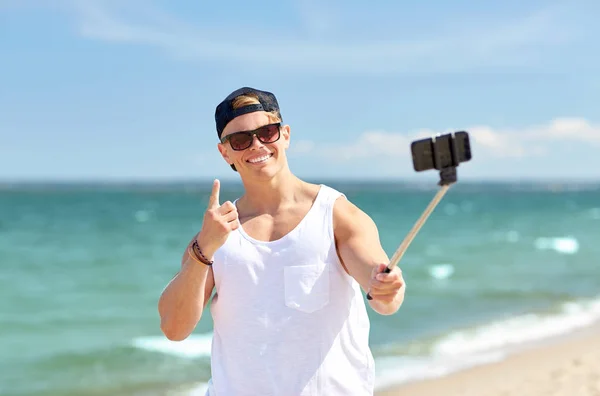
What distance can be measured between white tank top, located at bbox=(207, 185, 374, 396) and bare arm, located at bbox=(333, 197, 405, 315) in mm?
39

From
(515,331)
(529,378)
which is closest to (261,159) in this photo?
(529,378)

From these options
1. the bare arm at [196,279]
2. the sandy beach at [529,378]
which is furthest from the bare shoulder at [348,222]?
the sandy beach at [529,378]

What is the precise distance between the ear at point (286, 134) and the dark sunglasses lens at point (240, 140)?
14cm

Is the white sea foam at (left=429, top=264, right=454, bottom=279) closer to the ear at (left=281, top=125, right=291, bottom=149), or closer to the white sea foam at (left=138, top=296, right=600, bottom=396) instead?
the white sea foam at (left=138, top=296, right=600, bottom=396)

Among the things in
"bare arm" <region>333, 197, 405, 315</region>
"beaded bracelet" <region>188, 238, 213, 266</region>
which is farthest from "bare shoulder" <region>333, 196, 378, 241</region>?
"beaded bracelet" <region>188, 238, 213, 266</region>

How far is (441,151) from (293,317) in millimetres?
792

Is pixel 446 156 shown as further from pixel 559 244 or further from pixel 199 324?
pixel 559 244

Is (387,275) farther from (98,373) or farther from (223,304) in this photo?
(98,373)

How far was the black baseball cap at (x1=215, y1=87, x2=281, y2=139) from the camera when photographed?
9.16 ft

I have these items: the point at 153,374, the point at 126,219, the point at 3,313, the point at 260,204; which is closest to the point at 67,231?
the point at 126,219

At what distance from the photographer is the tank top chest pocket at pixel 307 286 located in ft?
8.47

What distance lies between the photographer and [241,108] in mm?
2789

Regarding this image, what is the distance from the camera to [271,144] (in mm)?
2770

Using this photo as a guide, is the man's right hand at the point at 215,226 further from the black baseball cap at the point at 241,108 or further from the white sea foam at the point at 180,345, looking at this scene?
the white sea foam at the point at 180,345
